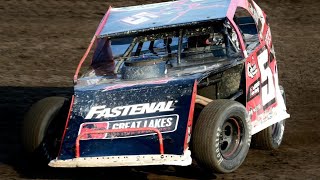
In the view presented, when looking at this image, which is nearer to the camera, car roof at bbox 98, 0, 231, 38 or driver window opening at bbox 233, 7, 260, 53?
car roof at bbox 98, 0, 231, 38

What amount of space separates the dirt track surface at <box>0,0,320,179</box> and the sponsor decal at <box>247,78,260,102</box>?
1.89ft

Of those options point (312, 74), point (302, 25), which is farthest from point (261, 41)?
point (302, 25)

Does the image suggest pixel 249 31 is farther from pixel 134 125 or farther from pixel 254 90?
pixel 134 125

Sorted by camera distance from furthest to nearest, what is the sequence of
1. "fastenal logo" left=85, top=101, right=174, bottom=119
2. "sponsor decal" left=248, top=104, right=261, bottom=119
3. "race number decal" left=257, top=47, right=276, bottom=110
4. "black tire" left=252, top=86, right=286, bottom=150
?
"black tire" left=252, top=86, right=286, bottom=150 → "race number decal" left=257, top=47, right=276, bottom=110 → "sponsor decal" left=248, top=104, right=261, bottom=119 → "fastenal logo" left=85, top=101, right=174, bottom=119

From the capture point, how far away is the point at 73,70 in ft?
37.6

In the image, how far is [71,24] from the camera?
43.4 feet

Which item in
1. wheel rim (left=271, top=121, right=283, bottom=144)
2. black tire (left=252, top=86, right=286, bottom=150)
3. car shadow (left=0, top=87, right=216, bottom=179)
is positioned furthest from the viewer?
wheel rim (left=271, top=121, right=283, bottom=144)

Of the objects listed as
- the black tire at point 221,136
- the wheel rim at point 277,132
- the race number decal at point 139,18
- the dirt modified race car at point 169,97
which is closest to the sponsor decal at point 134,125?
the dirt modified race car at point 169,97

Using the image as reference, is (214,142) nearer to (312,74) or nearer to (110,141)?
(110,141)

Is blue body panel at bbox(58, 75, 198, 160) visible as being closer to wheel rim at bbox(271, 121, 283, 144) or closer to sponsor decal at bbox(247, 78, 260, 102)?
sponsor decal at bbox(247, 78, 260, 102)

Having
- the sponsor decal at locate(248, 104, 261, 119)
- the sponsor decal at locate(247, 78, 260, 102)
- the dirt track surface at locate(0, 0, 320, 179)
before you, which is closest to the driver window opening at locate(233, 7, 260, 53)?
the sponsor decal at locate(247, 78, 260, 102)

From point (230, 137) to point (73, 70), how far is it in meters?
4.97

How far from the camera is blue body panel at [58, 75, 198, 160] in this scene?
644 centimetres

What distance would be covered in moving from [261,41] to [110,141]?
2106mm
